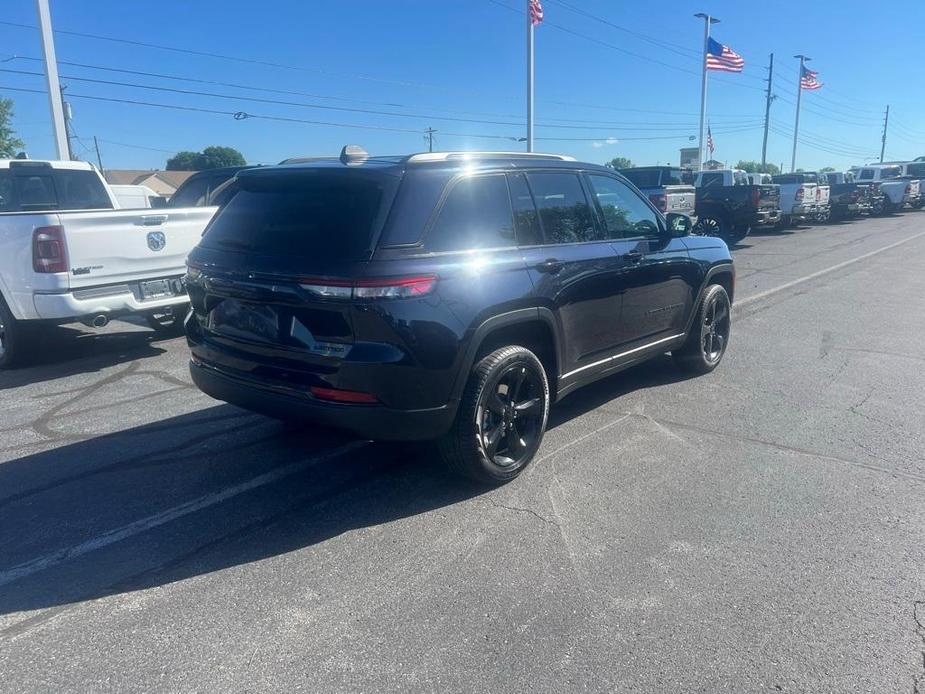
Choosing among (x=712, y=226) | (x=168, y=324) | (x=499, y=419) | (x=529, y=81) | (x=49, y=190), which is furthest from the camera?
(x=529, y=81)

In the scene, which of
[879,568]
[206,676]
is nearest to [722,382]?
[879,568]

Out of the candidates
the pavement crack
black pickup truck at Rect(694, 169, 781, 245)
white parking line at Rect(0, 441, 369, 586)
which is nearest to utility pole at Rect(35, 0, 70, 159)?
white parking line at Rect(0, 441, 369, 586)

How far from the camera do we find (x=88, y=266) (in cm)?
680

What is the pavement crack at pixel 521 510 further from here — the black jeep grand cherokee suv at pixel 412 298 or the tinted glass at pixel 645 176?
the tinted glass at pixel 645 176

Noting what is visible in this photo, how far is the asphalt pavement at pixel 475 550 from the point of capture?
276cm

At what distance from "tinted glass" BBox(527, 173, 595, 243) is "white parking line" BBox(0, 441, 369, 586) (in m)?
1.97

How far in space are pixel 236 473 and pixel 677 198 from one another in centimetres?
1570

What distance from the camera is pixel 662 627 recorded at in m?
2.98

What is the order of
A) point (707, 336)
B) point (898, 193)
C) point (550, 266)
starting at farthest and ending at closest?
point (898, 193) < point (707, 336) < point (550, 266)

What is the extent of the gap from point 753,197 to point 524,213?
55.0 ft

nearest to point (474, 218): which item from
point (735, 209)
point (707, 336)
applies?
point (707, 336)

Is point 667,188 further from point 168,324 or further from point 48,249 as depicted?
point 48,249

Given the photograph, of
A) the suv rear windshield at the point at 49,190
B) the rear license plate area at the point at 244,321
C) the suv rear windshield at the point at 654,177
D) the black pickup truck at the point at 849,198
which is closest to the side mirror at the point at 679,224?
the rear license plate area at the point at 244,321

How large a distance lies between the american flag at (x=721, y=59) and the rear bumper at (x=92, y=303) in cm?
2997
